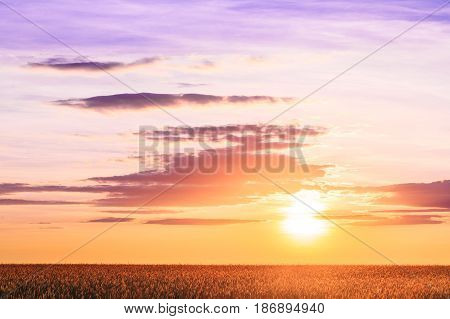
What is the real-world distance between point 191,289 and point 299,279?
504 cm

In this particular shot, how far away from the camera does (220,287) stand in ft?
70.3

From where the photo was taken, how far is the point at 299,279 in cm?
2464

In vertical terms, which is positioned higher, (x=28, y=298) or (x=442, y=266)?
(x=28, y=298)

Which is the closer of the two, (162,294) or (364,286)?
(162,294)

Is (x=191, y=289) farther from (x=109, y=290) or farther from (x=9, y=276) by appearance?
(x=9, y=276)

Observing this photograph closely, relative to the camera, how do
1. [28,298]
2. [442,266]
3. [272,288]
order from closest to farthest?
[28,298]
[272,288]
[442,266]

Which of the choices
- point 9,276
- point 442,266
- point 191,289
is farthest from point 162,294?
A: point 442,266

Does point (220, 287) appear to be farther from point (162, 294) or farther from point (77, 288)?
point (77, 288)

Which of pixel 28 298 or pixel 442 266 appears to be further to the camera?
pixel 442 266
